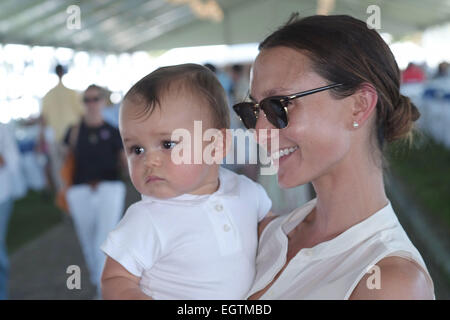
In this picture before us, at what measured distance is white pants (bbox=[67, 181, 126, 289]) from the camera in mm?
3156

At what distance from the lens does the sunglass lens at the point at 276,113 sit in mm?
1154

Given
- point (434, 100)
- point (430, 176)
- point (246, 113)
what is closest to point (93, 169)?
point (246, 113)

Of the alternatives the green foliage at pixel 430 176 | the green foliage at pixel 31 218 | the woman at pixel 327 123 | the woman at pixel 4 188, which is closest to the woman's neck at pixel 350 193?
the woman at pixel 327 123

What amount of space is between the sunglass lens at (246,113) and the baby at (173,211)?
0.05m

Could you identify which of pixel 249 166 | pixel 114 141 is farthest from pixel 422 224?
pixel 249 166

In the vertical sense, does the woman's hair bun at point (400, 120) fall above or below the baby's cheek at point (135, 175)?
above

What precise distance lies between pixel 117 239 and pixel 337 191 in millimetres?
542

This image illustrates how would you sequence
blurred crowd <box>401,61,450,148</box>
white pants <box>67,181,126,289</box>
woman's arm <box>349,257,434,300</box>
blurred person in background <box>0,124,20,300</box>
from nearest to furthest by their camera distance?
woman's arm <box>349,257,434,300</box>
white pants <box>67,181,126,289</box>
blurred person in background <box>0,124,20,300</box>
blurred crowd <box>401,61,450,148</box>

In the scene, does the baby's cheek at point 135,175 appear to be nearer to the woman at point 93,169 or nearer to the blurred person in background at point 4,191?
the woman at point 93,169

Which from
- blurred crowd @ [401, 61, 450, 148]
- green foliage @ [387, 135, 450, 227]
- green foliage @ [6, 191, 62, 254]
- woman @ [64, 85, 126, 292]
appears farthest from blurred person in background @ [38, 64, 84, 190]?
blurred crowd @ [401, 61, 450, 148]

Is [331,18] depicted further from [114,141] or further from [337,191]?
[114,141]

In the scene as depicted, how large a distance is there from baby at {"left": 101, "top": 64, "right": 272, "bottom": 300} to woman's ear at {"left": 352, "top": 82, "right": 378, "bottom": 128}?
300 millimetres

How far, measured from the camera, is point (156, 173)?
113 cm

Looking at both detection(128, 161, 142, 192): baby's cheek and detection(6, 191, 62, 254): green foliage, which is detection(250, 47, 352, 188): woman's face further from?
detection(6, 191, 62, 254): green foliage
